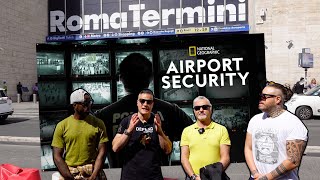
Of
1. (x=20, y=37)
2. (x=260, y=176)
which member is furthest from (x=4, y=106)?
(x=20, y=37)

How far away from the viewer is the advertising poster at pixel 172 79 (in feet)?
18.4

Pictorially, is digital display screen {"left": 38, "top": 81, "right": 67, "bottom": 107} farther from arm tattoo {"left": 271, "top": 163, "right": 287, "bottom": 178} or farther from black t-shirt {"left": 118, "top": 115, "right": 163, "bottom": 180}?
arm tattoo {"left": 271, "top": 163, "right": 287, "bottom": 178}

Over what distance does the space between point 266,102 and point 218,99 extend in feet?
5.39

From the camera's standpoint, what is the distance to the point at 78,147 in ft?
13.9

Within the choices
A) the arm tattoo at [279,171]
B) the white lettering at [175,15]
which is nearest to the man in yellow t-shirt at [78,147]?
the arm tattoo at [279,171]

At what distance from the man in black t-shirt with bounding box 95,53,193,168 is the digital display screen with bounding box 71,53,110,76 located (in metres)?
0.24

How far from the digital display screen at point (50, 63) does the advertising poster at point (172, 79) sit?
21 millimetres

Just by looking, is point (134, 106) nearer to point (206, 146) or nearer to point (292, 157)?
point (206, 146)

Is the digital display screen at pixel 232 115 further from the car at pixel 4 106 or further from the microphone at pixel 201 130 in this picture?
the car at pixel 4 106

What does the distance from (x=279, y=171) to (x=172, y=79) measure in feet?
7.34

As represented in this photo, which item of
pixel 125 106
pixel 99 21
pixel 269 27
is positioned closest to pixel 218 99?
pixel 125 106

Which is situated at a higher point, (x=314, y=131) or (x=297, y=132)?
(x=297, y=132)

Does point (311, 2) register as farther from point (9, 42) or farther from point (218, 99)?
point (218, 99)

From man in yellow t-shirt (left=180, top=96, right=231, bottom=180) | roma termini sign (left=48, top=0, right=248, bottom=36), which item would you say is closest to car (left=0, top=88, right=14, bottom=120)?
man in yellow t-shirt (left=180, top=96, right=231, bottom=180)
